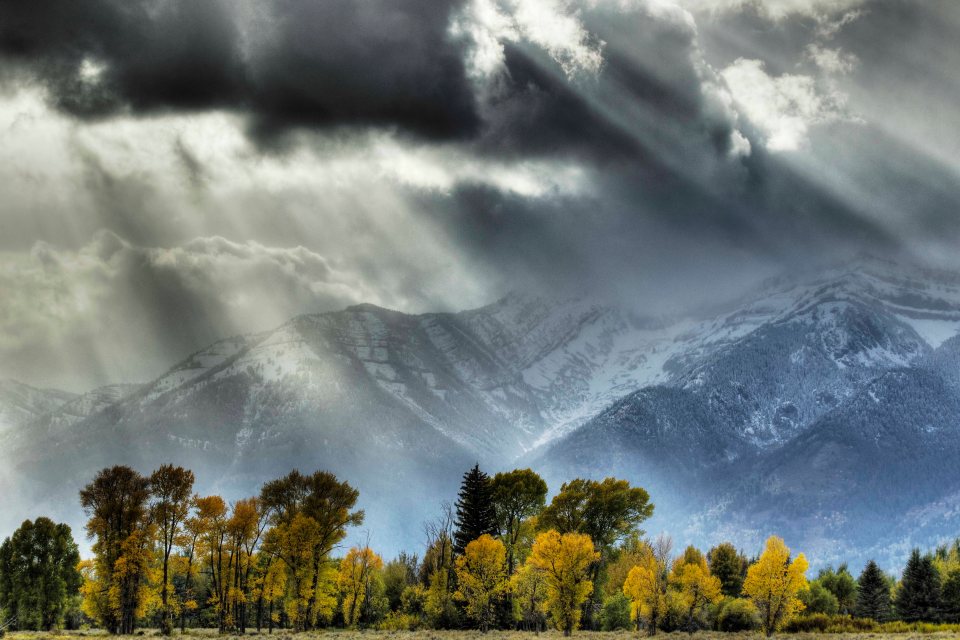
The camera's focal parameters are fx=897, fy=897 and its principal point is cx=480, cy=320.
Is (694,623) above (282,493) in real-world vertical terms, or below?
below

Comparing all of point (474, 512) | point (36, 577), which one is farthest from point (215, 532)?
point (474, 512)

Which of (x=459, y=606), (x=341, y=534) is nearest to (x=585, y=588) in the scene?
(x=459, y=606)

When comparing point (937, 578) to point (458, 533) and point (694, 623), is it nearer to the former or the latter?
point (694, 623)

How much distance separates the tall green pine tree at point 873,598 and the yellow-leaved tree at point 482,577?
5688 centimetres

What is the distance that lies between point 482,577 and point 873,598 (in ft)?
202

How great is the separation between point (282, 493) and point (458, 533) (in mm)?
23694

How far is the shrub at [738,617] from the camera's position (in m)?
112

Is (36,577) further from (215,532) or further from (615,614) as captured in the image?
(615,614)

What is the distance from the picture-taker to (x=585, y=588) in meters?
102

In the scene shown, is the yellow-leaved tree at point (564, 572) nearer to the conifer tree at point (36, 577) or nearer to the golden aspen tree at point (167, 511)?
the golden aspen tree at point (167, 511)

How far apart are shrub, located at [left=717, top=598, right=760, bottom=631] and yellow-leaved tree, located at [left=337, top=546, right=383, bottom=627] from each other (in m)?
47.9

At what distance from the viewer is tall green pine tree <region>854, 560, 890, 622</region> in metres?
129

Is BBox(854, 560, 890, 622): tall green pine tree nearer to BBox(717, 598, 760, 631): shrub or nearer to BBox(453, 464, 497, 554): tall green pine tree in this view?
BBox(717, 598, 760, 631): shrub

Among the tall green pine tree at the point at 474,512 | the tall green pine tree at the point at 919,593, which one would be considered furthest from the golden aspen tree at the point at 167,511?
the tall green pine tree at the point at 919,593
